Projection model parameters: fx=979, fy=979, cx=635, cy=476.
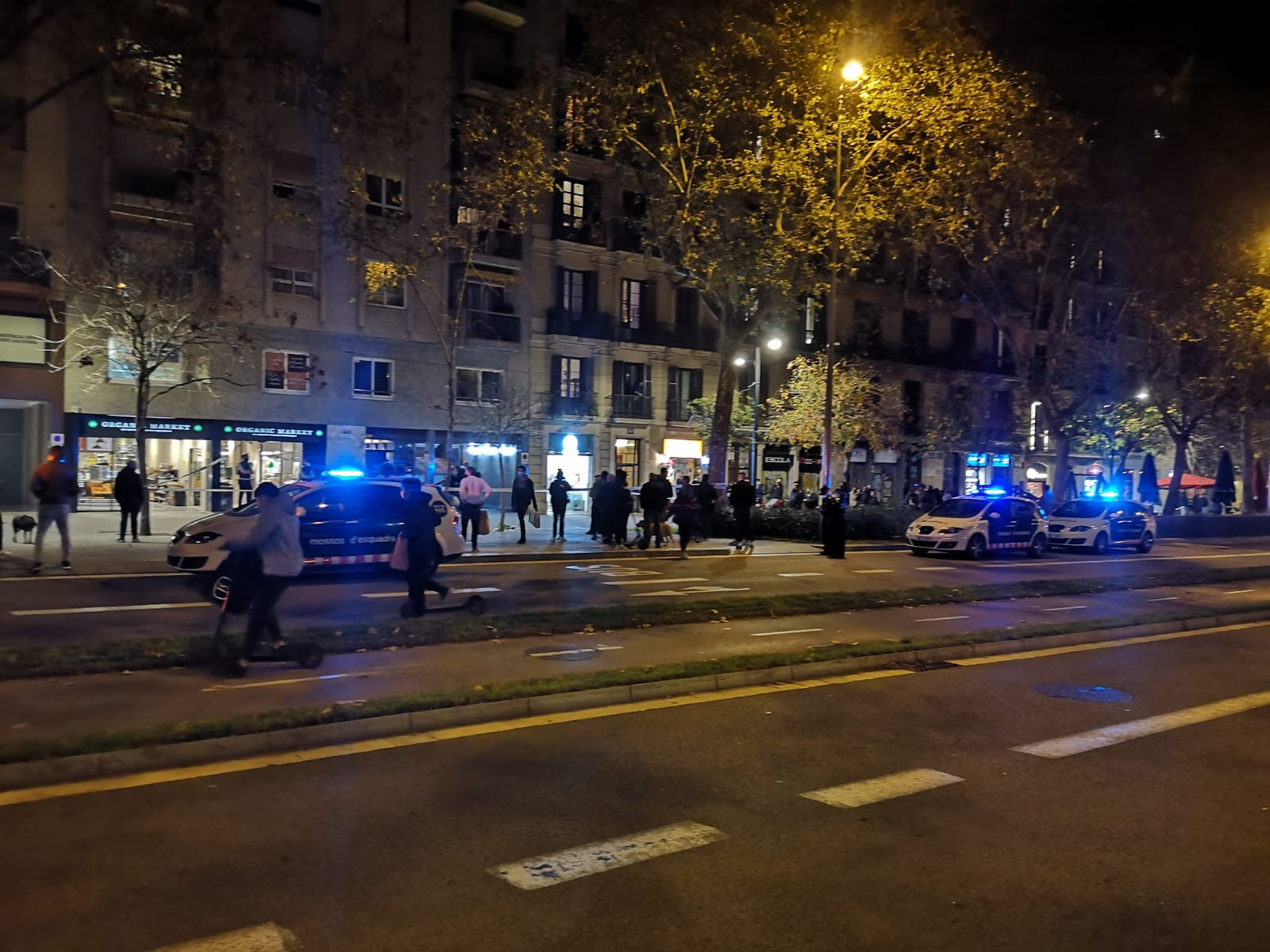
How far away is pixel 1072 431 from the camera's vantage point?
3775 centimetres

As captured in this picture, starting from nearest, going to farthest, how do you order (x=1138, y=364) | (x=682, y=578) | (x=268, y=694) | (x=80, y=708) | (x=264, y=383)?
(x=80, y=708) → (x=268, y=694) → (x=682, y=578) → (x=264, y=383) → (x=1138, y=364)

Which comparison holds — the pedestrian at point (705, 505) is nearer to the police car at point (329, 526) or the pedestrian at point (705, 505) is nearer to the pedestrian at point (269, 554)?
the police car at point (329, 526)

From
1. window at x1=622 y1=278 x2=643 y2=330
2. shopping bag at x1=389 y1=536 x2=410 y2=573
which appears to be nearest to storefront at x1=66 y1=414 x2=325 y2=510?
window at x1=622 y1=278 x2=643 y2=330

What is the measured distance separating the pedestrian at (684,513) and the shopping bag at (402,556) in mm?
10257

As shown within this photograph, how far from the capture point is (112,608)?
12312 millimetres

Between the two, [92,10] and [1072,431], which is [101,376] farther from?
[1072,431]

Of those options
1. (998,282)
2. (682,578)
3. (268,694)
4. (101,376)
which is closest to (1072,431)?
(998,282)

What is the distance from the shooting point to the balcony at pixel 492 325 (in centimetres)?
3447

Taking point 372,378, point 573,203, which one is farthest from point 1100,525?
point 372,378

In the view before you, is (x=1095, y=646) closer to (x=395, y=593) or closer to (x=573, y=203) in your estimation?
(x=395, y=593)

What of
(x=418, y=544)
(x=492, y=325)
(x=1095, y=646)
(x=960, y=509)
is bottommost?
(x=1095, y=646)

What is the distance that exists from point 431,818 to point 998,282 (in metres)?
30.9

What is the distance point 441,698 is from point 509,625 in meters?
3.40

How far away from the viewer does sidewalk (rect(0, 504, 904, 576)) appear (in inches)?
637
